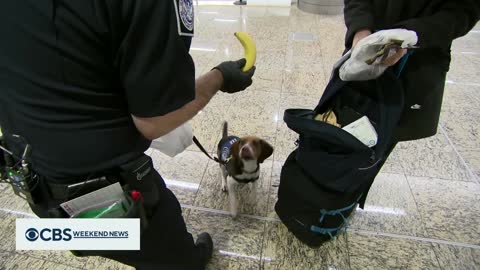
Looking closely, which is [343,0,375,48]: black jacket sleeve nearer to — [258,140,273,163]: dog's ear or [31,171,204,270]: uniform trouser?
[258,140,273,163]: dog's ear

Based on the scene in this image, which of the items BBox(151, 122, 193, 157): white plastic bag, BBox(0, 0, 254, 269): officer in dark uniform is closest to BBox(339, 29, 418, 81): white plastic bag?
BBox(0, 0, 254, 269): officer in dark uniform

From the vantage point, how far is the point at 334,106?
4.17ft

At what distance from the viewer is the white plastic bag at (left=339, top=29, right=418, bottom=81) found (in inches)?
35.4

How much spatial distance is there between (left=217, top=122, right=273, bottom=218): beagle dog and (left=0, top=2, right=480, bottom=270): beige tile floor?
0.18 m

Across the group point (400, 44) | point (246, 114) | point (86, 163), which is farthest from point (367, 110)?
point (246, 114)

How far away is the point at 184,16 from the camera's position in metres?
0.58

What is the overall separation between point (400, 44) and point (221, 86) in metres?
0.60

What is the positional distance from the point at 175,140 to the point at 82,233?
0.56 meters

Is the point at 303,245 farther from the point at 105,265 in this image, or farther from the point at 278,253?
the point at 105,265

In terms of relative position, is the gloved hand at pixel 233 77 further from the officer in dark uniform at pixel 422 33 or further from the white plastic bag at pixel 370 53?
the officer in dark uniform at pixel 422 33

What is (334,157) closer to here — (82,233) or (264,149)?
(264,149)

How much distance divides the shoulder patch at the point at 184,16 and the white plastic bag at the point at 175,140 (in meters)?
0.63

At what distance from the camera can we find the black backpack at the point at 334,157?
3.63 ft

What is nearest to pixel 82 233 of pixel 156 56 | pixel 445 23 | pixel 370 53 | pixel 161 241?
pixel 161 241
